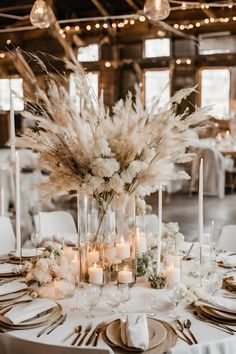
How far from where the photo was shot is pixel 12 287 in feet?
7.81

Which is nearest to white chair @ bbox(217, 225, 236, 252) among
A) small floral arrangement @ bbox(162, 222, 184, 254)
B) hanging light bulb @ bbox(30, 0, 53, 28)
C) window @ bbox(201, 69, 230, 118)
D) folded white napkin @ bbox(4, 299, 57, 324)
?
small floral arrangement @ bbox(162, 222, 184, 254)

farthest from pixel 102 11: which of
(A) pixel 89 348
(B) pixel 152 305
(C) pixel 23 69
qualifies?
(A) pixel 89 348

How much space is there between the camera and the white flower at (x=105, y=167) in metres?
2.06

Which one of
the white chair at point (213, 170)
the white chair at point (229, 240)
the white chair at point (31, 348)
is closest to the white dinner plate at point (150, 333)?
the white chair at point (31, 348)

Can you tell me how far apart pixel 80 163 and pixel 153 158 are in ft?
1.04

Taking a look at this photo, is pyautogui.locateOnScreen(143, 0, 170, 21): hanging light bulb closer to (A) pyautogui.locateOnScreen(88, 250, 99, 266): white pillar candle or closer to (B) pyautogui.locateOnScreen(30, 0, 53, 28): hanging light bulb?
(B) pyautogui.locateOnScreen(30, 0, 53, 28): hanging light bulb

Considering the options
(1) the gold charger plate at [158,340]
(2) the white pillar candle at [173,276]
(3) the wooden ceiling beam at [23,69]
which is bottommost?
(1) the gold charger plate at [158,340]

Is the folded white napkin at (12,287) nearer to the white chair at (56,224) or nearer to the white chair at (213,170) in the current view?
the white chair at (56,224)

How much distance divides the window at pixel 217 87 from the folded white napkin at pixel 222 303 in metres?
8.98

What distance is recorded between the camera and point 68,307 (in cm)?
211

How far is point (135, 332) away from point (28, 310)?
1.63ft

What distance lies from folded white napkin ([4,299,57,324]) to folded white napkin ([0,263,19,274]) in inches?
18.7

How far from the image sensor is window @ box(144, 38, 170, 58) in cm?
1104

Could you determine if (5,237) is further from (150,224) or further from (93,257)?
(93,257)
